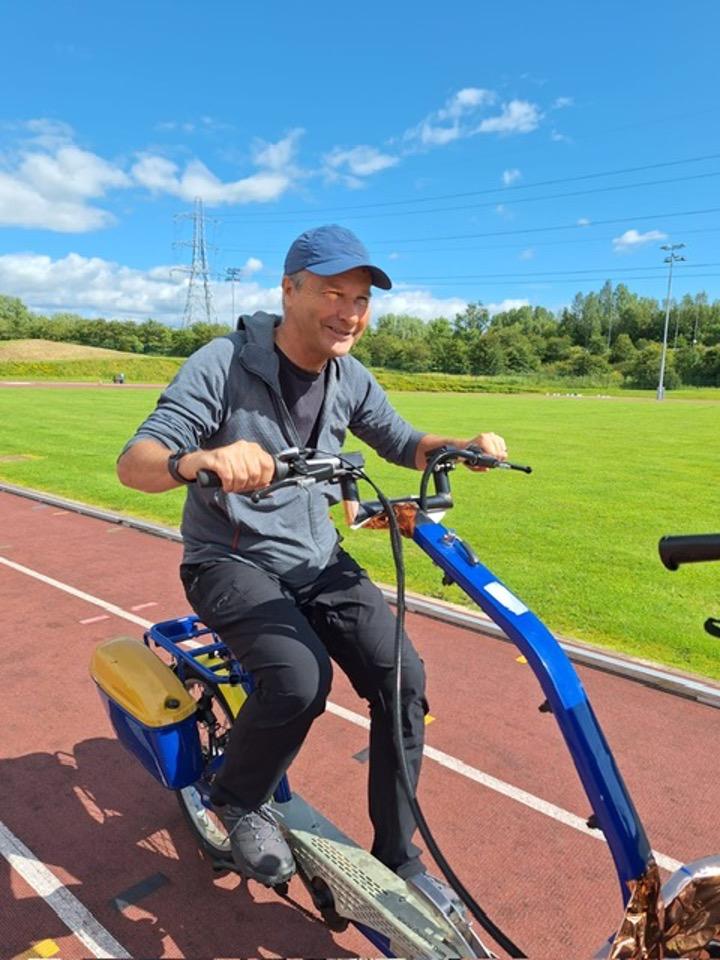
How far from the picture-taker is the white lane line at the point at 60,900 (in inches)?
88.7

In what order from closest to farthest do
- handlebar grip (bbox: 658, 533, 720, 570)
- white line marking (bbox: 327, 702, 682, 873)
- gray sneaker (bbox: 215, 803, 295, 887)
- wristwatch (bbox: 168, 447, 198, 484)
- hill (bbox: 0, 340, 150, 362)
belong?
1. handlebar grip (bbox: 658, 533, 720, 570)
2. wristwatch (bbox: 168, 447, 198, 484)
3. gray sneaker (bbox: 215, 803, 295, 887)
4. white line marking (bbox: 327, 702, 682, 873)
5. hill (bbox: 0, 340, 150, 362)

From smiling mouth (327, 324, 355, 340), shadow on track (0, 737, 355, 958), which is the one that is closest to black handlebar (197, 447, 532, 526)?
smiling mouth (327, 324, 355, 340)

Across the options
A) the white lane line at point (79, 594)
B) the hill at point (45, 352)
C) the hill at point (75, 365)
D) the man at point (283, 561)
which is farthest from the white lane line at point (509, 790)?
the hill at point (45, 352)

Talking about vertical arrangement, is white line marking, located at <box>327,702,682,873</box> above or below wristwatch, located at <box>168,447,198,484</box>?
below

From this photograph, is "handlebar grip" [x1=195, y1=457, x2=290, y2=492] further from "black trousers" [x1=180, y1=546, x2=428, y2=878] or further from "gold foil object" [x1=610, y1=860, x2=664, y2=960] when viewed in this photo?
"gold foil object" [x1=610, y1=860, x2=664, y2=960]

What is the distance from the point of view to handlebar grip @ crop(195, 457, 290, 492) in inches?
66.6

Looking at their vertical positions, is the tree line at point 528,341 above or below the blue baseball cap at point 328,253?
above

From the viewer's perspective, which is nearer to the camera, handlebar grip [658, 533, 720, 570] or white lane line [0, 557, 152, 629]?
handlebar grip [658, 533, 720, 570]

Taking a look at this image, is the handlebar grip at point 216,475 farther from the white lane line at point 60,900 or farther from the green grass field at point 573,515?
the green grass field at point 573,515

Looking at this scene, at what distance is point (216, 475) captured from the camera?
1.71 meters

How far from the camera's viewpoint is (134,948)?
2.26 metres

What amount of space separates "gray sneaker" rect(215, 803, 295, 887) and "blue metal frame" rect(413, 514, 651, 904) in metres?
1.12

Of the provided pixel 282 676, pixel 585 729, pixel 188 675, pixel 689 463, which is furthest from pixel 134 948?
pixel 689 463

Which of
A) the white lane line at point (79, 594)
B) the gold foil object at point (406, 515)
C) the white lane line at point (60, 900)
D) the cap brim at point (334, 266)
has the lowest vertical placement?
the white lane line at point (60, 900)
